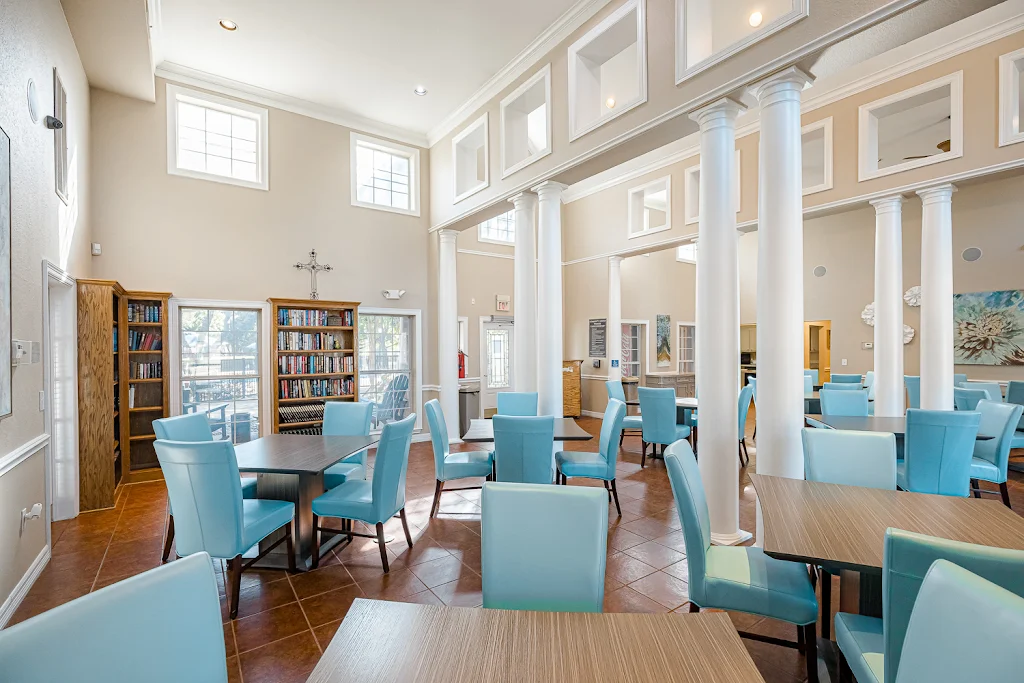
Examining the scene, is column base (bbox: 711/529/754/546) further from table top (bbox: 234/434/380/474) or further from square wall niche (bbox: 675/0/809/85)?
square wall niche (bbox: 675/0/809/85)

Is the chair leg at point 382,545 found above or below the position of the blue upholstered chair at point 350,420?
below

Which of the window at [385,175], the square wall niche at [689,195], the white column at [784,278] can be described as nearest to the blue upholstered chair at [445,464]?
the white column at [784,278]

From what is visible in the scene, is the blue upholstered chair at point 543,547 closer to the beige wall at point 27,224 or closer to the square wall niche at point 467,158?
the beige wall at point 27,224

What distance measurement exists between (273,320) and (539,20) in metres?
4.50

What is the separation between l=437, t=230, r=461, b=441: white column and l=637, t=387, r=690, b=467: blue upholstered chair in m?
2.88

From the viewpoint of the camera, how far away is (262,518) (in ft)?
9.27

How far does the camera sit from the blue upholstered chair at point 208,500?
2.51m

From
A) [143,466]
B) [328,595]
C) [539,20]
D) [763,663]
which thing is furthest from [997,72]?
[143,466]

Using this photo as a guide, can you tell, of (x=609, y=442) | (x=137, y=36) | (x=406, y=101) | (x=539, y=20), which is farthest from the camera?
(x=406, y=101)

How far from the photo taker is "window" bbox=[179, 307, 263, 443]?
5.62m

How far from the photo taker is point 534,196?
5.40m

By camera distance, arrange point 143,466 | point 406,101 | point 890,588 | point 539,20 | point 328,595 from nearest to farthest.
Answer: point 890,588, point 328,595, point 539,20, point 143,466, point 406,101

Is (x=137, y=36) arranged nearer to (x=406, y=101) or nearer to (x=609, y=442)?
(x=406, y=101)

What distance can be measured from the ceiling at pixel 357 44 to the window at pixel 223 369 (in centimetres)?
283
